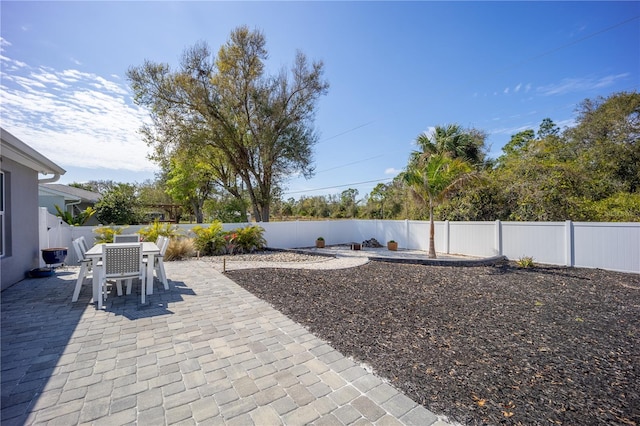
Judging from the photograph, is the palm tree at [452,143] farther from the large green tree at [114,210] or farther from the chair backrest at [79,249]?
the large green tree at [114,210]

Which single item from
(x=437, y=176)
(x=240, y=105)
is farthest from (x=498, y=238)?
(x=240, y=105)

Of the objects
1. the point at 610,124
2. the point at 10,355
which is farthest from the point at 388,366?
the point at 610,124

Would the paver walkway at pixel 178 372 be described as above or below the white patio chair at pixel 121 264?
below

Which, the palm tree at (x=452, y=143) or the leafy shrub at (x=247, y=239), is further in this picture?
the palm tree at (x=452, y=143)

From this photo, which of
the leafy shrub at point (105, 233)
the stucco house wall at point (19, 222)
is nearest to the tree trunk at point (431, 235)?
the leafy shrub at point (105, 233)

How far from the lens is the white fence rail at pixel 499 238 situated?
732 cm

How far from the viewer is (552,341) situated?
329cm

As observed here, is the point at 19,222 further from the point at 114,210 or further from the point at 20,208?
the point at 114,210

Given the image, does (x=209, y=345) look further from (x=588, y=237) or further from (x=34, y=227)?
(x=588, y=237)

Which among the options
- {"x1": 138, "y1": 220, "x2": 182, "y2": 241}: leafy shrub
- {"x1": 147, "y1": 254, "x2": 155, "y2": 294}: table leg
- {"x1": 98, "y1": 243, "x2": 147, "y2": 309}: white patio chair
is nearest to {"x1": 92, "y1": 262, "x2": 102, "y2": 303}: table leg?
{"x1": 98, "y1": 243, "x2": 147, "y2": 309}: white patio chair

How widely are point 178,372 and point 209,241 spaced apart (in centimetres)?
824

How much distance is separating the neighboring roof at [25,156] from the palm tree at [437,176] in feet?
30.7

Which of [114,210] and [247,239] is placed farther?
[114,210]

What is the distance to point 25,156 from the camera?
5008mm
